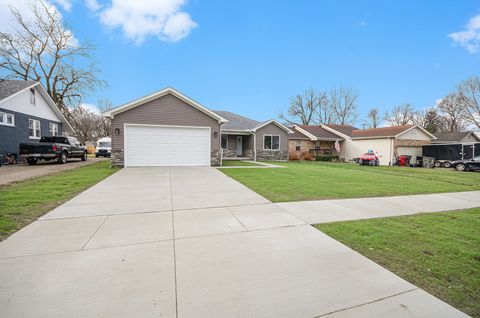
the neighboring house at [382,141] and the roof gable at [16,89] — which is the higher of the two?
the roof gable at [16,89]

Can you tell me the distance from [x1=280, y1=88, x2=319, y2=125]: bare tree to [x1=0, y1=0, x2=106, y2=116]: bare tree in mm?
31412

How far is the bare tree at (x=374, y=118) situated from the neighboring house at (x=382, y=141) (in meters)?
21.9

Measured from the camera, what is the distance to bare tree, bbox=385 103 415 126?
41.9 metres

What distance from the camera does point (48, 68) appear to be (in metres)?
25.5

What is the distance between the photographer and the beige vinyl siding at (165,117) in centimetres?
1284

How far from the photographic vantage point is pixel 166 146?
13.6 metres

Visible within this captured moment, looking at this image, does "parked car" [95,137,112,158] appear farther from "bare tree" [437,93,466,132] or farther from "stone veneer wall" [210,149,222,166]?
"bare tree" [437,93,466,132]

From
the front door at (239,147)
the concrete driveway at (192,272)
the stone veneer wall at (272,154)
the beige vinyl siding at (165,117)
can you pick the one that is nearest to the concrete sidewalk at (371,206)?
the concrete driveway at (192,272)

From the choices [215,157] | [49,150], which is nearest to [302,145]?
[215,157]

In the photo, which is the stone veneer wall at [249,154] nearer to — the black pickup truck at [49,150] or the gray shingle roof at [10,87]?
the black pickup truck at [49,150]

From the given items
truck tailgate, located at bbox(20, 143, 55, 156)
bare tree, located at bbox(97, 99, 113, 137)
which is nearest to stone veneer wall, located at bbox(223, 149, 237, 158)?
truck tailgate, located at bbox(20, 143, 55, 156)

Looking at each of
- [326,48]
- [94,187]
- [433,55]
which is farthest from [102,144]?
[433,55]

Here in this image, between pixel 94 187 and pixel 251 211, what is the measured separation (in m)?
5.54

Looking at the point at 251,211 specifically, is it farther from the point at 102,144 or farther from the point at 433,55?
the point at 102,144
